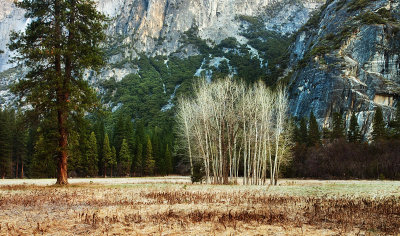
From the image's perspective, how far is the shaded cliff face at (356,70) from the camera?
7469 centimetres

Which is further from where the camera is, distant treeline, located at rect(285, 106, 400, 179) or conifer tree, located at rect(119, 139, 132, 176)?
conifer tree, located at rect(119, 139, 132, 176)

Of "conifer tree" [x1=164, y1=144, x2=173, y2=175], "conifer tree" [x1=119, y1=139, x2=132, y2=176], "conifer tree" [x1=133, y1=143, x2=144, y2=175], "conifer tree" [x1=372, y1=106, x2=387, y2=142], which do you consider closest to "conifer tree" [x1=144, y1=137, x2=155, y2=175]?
"conifer tree" [x1=133, y1=143, x2=144, y2=175]

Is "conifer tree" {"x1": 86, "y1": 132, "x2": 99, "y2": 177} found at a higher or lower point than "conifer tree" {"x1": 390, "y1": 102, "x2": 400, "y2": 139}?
lower

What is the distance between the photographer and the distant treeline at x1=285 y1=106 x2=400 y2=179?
5381cm

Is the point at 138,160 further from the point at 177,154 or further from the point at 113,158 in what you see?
the point at 177,154

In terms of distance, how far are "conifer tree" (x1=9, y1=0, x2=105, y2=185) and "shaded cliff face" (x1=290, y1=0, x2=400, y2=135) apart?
67338 millimetres

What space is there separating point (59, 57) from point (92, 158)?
51.3 metres

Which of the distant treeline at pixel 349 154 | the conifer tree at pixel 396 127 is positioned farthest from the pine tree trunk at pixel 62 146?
the conifer tree at pixel 396 127

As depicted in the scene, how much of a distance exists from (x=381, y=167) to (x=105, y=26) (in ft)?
173

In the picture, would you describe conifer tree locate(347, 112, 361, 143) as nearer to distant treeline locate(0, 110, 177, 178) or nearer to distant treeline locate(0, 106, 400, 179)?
distant treeline locate(0, 106, 400, 179)

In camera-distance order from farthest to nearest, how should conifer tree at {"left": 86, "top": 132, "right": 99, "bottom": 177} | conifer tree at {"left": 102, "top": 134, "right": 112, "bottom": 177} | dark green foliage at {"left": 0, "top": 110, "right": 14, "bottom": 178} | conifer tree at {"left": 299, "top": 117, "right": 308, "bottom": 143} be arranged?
conifer tree at {"left": 299, "top": 117, "right": 308, "bottom": 143}
conifer tree at {"left": 102, "top": 134, "right": 112, "bottom": 177}
conifer tree at {"left": 86, "top": 132, "right": 99, "bottom": 177}
dark green foliage at {"left": 0, "top": 110, "right": 14, "bottom": 178}

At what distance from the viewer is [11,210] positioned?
10.2 metres

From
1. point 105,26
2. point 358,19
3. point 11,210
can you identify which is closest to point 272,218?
point 11,210

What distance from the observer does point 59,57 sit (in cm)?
2145
